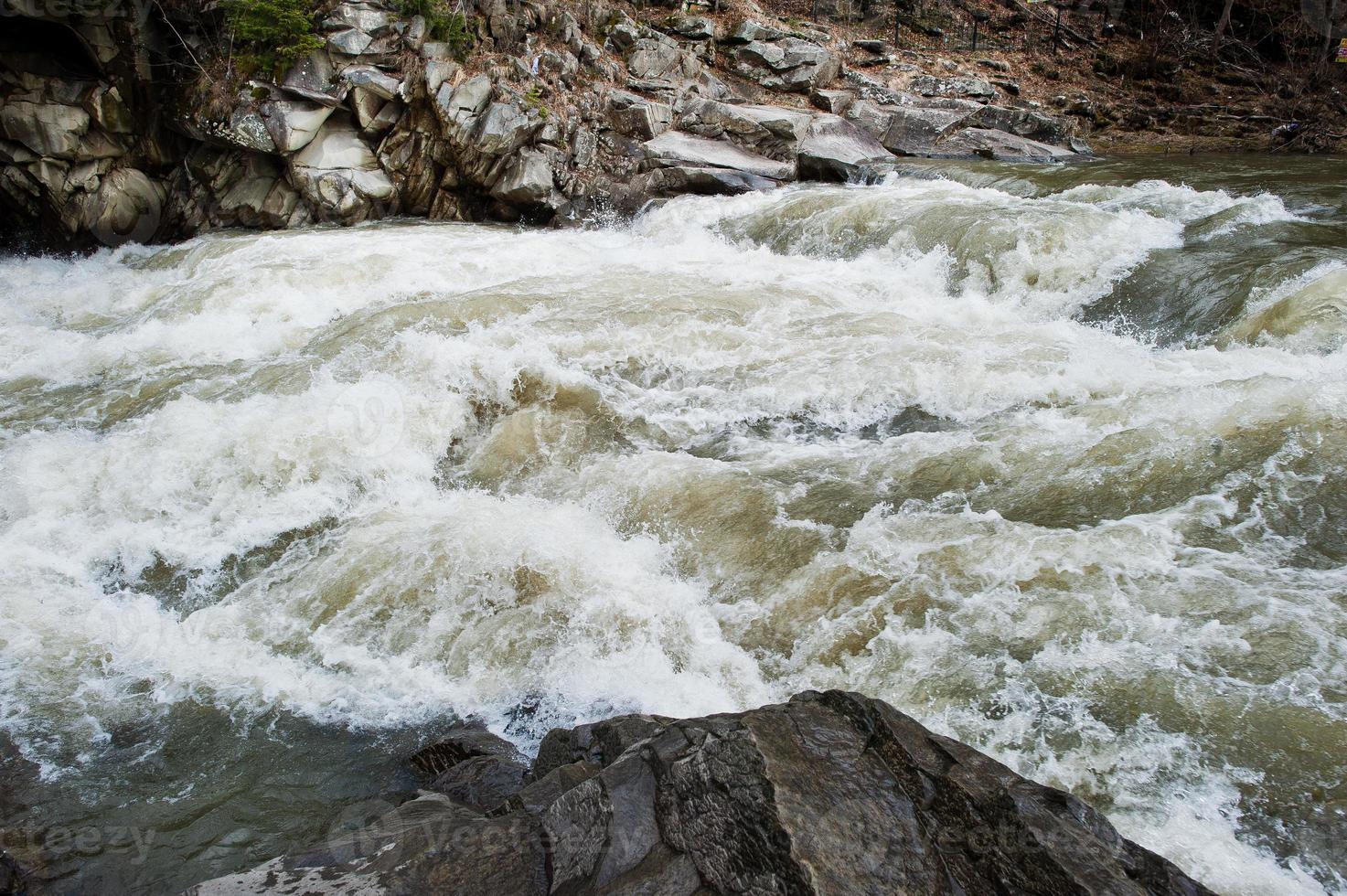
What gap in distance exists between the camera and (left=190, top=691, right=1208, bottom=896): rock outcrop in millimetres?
2043

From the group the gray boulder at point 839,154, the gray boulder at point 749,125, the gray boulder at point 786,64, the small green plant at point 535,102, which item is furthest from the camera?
the gray boulder at point 786,64

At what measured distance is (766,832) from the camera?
2051 mm

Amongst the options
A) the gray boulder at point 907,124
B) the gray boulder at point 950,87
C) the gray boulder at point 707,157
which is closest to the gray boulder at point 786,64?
the gray boulder at point 907,124

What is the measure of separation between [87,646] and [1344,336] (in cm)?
804

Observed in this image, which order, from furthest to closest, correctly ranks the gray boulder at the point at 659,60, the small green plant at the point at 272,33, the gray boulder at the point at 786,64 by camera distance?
1. the gray boulder at the point at 786,64
2. the gray boulder at the point at 659,60
3. the small green plant at the point at 272,33

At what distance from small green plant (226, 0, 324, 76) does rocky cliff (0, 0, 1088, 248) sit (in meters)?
0.19

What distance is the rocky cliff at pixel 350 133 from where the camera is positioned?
11.2m

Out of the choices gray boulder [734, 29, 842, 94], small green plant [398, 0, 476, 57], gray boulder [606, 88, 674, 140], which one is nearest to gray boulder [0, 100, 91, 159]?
small green plant [398, 0, 476, 57]

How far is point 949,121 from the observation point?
15.2 metres

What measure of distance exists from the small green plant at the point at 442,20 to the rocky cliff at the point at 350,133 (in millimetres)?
135

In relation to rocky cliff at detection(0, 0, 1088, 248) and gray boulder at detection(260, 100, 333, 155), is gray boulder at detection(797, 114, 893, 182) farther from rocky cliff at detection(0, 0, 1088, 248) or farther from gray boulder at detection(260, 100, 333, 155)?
gray boulder at detection(260, 100, 333, 155)

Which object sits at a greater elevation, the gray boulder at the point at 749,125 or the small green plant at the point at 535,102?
the small green plant at the point at 535,102

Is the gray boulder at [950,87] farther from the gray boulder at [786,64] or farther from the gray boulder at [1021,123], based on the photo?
the gray boulder at [786,64]

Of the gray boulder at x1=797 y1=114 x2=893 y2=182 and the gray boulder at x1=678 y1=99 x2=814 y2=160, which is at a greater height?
the gray boulder at x1=678 y1=99 x2=814 y2=160
